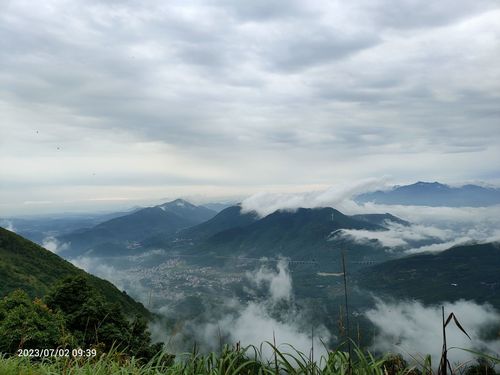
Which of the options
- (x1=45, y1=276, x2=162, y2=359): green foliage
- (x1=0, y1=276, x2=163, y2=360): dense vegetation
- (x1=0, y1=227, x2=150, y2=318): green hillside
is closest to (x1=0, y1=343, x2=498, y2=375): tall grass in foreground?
(x1=0, y1=276, x2=163, y2=360): dense vegetation

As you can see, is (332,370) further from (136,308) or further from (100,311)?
(136,308)

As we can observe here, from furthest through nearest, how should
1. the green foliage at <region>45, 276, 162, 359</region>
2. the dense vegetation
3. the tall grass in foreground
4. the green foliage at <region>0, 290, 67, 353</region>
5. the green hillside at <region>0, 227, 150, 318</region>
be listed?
the green hillside at <region>0, 227, 150, 318</region> → the green foliage at <region>45, 276, 162, 359</region> → the dense vegetation → the green foliage at <region>0, 290, 67, 353</region> → the tall grass in foreground

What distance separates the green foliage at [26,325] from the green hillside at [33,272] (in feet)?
219

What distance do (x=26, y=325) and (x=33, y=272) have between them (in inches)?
3980

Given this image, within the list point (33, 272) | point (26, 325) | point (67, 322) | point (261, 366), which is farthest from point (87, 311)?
point (33, 272)

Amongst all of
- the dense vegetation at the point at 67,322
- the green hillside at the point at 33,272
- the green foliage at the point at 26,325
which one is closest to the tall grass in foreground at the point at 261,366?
the dense vegetation at the point at 67,322

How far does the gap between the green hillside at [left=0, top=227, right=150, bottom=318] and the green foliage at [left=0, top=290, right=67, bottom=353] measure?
219ft

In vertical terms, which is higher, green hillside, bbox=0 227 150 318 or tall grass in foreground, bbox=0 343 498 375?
tall grass in foreground, bbox=0 343 498 375

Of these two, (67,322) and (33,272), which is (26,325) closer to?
(67,322)

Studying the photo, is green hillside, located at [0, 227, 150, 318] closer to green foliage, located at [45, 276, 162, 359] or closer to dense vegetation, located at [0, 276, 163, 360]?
green foliage, located at [45, 276, 162, 359]

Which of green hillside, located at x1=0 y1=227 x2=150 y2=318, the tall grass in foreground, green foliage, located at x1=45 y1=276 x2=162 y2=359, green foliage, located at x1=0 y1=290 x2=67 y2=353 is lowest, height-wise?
green hillside, located at x1=0 y1=227 x2=150 y2=318

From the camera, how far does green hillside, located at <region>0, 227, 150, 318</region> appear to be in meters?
95.1

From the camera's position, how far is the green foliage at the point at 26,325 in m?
21.7

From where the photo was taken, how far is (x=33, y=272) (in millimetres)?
110188
